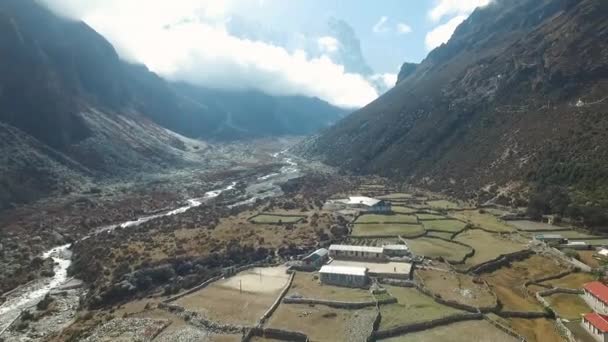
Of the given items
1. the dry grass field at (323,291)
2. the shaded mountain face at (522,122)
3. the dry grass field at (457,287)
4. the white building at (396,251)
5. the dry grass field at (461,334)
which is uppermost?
the shaded mountain face at (522,122)

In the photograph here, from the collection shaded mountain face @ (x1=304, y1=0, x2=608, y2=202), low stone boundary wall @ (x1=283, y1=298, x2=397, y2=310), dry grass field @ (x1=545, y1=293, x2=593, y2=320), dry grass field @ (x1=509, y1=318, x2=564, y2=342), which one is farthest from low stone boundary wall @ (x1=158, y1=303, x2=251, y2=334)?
shaded mountain face @ (x1=304, y1=0, x2=608, y2=202)

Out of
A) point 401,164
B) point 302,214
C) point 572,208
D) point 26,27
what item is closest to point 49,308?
point 302,214

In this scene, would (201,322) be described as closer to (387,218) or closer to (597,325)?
(597,325)

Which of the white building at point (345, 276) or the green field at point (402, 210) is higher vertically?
the green field at point (402, 210)

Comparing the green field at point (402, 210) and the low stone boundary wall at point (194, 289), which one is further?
the green field at point (402, 210)

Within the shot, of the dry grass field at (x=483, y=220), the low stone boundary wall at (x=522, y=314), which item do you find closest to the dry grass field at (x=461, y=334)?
the low stone boundary wall at (x=522, y=314)

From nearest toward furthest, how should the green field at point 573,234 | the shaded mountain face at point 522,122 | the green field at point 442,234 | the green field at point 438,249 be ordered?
the green field at point 438,249 → the green field at point 573,234 → the green field at point 442,234 → the shaded mountain face at point 522,122

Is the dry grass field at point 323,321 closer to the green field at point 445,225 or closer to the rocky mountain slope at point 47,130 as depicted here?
the green field at point 445,225

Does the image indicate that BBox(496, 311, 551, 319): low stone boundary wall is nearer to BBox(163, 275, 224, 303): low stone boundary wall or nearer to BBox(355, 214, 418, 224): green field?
BBox(163, 275, 224, 303): low stone boundary wall

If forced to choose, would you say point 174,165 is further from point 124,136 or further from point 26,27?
point 26,27
